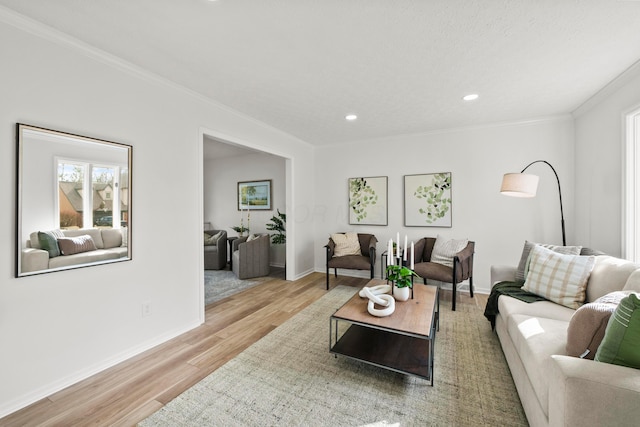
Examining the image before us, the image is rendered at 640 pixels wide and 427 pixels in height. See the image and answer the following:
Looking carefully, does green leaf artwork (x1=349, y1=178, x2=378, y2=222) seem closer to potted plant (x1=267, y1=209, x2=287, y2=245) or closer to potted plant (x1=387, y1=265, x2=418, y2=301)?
potted plant (x1=267, y1=209, x2=287, y2=245)

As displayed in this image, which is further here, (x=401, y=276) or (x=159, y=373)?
(x=401, y=276)

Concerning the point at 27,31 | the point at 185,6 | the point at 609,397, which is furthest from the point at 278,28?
the point at 609,397

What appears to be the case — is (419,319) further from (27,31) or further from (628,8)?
(27,31)

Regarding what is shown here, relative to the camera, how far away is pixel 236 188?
20.2 ft

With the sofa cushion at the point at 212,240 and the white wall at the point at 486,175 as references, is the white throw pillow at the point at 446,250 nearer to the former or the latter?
the white wall at the point at 486,175

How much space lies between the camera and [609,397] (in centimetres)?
97

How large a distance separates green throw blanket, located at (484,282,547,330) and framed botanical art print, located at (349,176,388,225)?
2.20 meters

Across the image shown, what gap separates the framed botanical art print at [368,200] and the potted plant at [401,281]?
86.3 inches

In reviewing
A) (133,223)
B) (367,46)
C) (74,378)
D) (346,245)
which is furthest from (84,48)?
(346,245)

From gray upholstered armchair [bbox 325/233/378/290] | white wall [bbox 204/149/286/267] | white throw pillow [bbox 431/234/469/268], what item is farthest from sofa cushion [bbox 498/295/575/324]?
white wall [bbox 204/149/286/267]

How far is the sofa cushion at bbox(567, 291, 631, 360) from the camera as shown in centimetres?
122

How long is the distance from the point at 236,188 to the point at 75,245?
430cm

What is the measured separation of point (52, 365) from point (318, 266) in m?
3.81

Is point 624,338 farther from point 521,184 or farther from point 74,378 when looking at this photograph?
point 74,378
